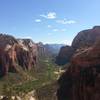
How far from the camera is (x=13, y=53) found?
7092 inches

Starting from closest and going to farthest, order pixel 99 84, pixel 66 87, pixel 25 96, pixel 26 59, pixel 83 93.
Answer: pixel 99 84 < pixel 83 93 < pixel 66 87 < pixel 25 96 < pixel 26 59

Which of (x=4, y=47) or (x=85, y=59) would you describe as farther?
(x=4, y=47)

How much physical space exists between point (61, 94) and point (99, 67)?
28275mm

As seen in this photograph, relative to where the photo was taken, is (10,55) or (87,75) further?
(10,55)

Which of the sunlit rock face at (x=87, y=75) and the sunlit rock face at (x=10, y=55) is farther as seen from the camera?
the sunlit rock face at (x=10, y=55)

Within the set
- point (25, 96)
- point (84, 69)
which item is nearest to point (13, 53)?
point (25, 96)

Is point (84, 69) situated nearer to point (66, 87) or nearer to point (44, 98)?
point (66, 87)

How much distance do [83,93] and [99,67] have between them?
710 centimetres

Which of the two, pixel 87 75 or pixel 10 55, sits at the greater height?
pixel 10 55

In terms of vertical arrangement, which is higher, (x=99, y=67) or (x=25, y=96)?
(x=99, y=67)

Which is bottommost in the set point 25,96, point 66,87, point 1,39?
point 25,96

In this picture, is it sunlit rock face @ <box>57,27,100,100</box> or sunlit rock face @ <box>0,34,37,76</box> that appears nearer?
sunlit rock face @ <box>57,27,100,100</box>

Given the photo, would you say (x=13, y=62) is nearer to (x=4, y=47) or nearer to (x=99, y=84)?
(x=4, y=47)

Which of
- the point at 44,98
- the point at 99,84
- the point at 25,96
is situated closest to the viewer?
the point at 99,84
